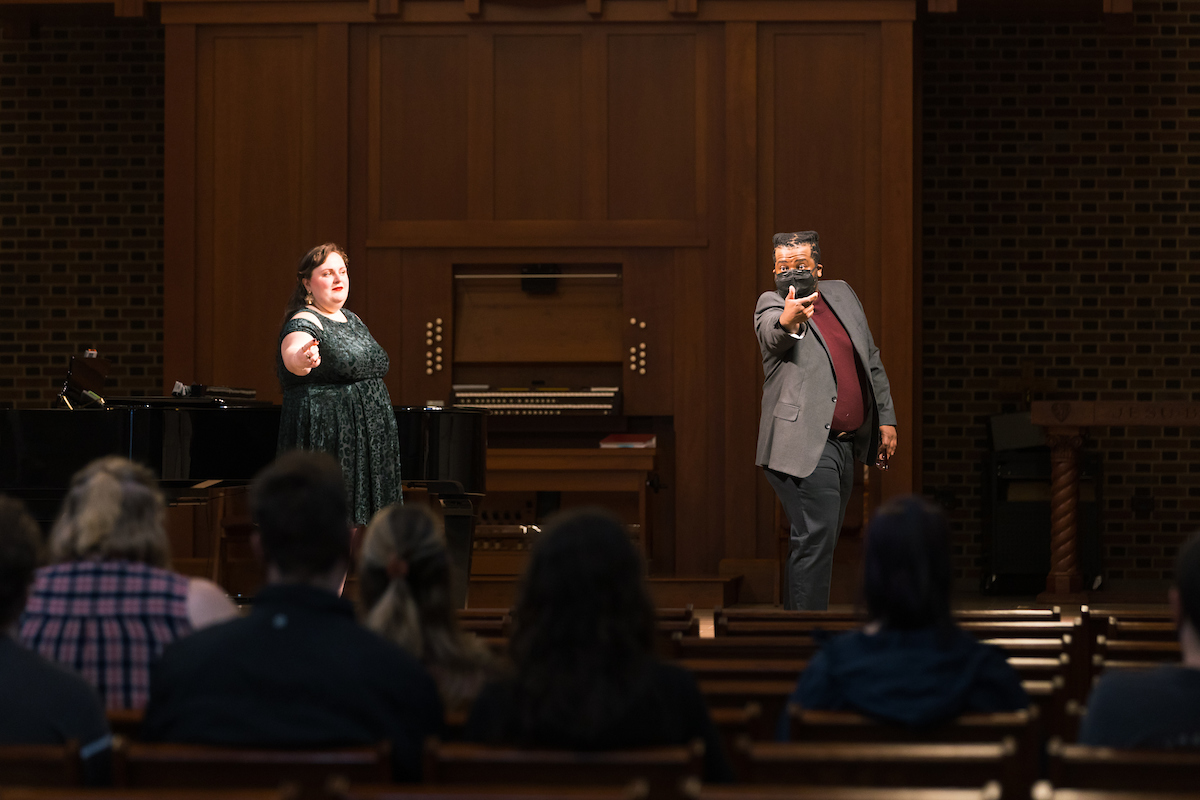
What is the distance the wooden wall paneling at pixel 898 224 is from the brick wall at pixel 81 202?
5276 millimetres

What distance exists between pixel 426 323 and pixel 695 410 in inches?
63.9

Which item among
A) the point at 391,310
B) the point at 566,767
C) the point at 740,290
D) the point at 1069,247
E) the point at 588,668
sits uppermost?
the point at 1069,247

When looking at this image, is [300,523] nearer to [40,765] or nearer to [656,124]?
[40,765]

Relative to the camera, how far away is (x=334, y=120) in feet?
25.8

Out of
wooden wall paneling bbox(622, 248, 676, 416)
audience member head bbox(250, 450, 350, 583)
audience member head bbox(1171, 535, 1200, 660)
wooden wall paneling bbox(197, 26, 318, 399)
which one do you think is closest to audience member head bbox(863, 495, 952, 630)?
audience member head bbox(1171, 535, 1200, 660)

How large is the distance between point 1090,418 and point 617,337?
2620 millimetres

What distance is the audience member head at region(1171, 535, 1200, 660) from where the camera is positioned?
2115mm

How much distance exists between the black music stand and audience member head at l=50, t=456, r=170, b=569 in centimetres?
337

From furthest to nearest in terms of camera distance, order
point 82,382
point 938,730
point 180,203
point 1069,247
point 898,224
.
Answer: point 1069,247
point 180,203
point 898,224
point 82,382
point 938,730

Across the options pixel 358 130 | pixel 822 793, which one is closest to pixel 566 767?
pixel 822 793

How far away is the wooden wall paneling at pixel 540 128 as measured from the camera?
7.86 m

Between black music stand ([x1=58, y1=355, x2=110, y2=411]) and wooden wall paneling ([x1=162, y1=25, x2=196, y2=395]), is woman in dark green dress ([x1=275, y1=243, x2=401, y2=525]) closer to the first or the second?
black music stand ([x1=58, y1=355, x2=110, y2=411])

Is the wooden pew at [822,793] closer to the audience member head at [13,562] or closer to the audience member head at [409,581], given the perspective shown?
the audience member head at [409,581]

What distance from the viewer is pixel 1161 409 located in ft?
23.4
